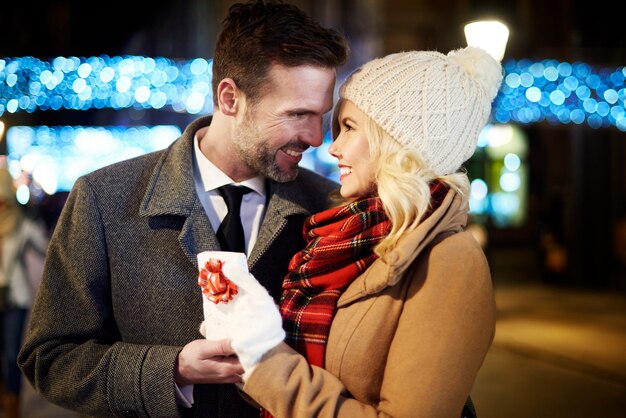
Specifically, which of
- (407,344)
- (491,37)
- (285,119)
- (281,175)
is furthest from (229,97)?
(491,37)

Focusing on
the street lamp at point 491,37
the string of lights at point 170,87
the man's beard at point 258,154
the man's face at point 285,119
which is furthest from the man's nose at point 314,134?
the string of lights at point 170,87

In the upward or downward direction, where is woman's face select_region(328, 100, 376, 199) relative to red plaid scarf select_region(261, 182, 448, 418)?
upward

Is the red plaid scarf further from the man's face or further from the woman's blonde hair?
the man's face

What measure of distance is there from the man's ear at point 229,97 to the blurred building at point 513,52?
8560 mm

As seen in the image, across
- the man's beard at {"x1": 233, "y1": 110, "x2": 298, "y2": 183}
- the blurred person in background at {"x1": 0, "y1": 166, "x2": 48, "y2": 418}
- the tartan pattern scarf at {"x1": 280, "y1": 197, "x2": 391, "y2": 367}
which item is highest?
the man's beard at {"x1": 233, "y1": 110, "x2": 298, "y2": 183}

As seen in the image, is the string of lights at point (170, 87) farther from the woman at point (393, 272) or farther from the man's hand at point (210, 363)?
the man's hand at point (210, 363)

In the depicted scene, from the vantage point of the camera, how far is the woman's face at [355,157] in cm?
211

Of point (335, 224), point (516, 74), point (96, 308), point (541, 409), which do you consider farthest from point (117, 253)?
point (516, 74)

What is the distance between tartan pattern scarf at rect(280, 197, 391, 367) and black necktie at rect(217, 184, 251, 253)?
0.35m

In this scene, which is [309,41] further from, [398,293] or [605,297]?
[605,297]

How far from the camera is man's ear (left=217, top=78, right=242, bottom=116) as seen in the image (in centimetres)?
250

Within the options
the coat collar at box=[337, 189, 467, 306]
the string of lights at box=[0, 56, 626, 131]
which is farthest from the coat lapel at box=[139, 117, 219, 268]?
the string of lights at box=[0, 56, 626, 131]

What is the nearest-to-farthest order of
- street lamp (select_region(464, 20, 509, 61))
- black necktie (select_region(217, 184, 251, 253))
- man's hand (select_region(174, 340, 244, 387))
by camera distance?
man's hand (select_region(174, 340, 244, 387))
black necktie (select_region(217, 184, 251, 253))
street lamp (select_region(464, 20, 509, 61))

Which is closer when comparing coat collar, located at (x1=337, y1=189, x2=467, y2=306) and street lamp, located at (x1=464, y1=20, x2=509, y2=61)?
coat collar, located at (x1=337, y1=189, x2=467, y2=306)
